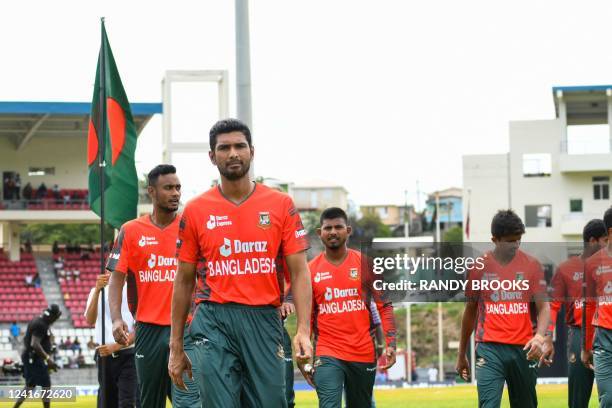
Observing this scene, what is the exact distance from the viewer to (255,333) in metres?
7.54

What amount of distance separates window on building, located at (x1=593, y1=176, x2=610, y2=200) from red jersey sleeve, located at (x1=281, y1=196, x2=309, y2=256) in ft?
221

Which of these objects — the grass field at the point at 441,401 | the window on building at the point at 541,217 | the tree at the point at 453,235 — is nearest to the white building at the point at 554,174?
the window on building at the point at 541,217

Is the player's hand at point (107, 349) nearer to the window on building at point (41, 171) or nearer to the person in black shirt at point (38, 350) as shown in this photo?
the person in black shirt at point (38, 350)

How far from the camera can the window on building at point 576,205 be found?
72938 millimetres

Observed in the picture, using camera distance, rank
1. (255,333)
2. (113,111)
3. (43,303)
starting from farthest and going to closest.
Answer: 1. (43,303)
2. (113,111)
3. (255,333)

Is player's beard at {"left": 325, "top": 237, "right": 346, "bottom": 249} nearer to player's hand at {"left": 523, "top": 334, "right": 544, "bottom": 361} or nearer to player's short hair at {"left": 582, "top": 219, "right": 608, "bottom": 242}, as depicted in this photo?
player's hand at {"left": 523, "top": 334, "right": 544, "bottom": 361}

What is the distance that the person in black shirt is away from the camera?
67.6ft

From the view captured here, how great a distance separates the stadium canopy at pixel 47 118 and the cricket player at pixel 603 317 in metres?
46.8

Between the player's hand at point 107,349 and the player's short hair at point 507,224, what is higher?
the player's short hair at point 507,224

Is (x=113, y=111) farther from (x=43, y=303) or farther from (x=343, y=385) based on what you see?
(x=43, y=303)

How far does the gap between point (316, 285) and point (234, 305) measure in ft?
16.4

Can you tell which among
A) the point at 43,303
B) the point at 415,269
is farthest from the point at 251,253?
the point at 43,303

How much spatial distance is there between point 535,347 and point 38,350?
12.0 meters

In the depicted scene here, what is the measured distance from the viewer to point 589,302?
12.2 metres
